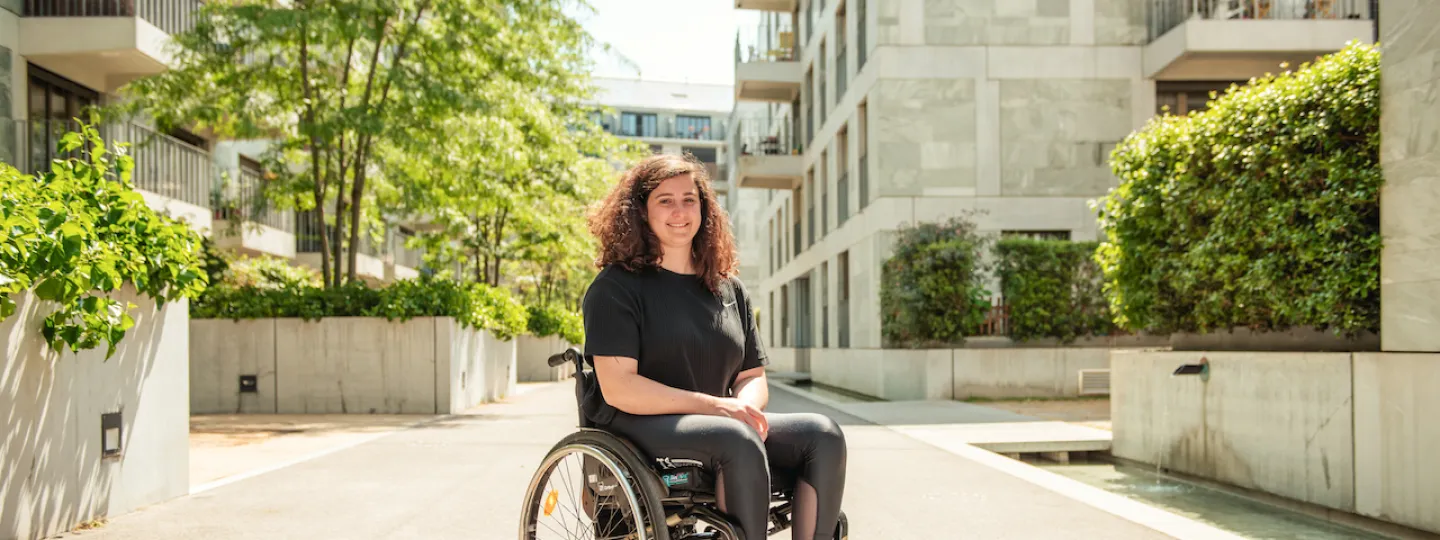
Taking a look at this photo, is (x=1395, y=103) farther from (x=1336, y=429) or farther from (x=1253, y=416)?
(x=1253, y=416)

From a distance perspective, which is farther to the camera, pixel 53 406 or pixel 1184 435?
pixel 1184 435

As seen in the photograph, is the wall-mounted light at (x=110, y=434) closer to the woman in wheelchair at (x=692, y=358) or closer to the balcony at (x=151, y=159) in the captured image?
the woman in wheelchair at (x=692, y=358)

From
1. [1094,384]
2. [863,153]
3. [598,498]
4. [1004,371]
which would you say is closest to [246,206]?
[863,153]

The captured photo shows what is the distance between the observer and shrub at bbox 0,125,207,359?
192 inches

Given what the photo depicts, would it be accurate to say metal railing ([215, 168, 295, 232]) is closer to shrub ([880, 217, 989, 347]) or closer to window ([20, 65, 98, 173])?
window ([20, 65, 98, 173])

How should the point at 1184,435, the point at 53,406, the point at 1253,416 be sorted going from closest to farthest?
the point at 53,406, the point at 1253,416, the point at 1184,435

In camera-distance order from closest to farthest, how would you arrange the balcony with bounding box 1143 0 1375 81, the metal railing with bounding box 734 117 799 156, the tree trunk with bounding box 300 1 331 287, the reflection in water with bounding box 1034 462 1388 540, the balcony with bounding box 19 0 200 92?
the reflection in water with bounding box 1034 462 1388 540
the tree trunk with bounding box 300 1 331 287
the balcony with bounding box 19 0 200 92
the balcony with bounding box 1143 0 1375 81
the metal railing with bounding box 734 117 799 156

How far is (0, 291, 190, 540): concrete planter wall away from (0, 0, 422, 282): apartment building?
870cm

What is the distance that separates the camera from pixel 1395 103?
242 inches

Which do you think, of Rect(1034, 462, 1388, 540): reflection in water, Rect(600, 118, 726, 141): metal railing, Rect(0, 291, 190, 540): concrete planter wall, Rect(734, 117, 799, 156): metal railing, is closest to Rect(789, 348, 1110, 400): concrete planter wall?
Rect(1034, 462, 1388, 540): reflection in water

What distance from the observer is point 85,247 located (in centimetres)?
532

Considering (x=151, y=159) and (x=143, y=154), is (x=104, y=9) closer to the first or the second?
(x=143, y=154)

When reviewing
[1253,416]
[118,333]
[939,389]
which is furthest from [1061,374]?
[118,333]

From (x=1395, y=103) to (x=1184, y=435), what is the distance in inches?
126
